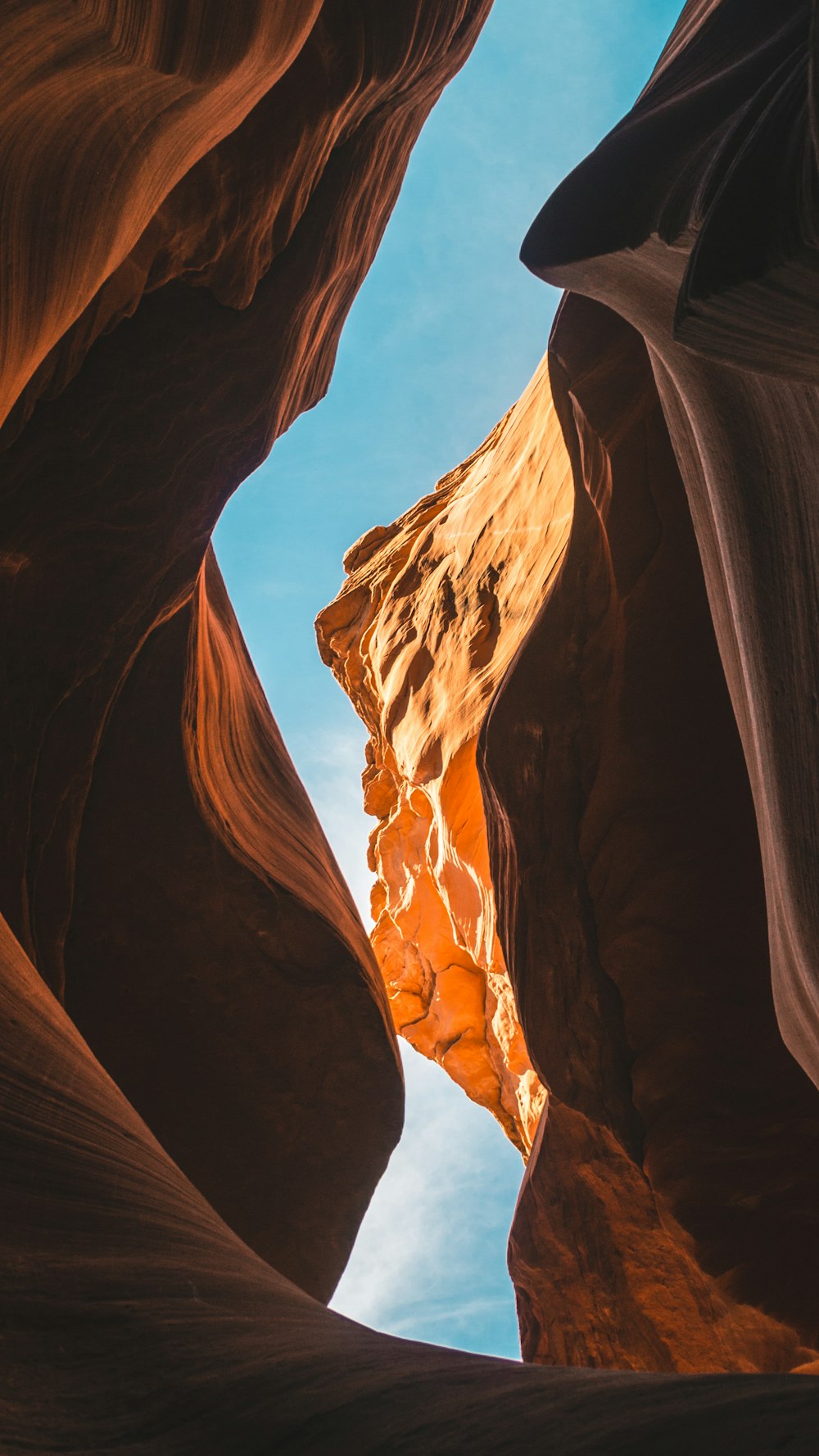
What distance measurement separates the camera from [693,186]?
3.52 metres

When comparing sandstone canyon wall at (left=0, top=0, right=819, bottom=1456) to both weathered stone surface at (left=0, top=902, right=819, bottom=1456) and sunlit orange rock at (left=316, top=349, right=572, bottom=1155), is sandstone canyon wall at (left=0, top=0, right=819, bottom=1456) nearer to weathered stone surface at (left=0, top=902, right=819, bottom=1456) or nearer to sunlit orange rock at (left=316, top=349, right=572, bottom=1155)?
sunlit orange rock at (left=316, top=349, right=572, bottom=1155)

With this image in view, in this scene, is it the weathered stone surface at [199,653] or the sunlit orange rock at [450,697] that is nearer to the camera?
the weathered stone surface at [199,653]

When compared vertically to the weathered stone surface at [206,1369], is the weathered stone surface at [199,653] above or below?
above

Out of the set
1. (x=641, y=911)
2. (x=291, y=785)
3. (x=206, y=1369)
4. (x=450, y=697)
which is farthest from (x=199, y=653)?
(x=206, y=1369)

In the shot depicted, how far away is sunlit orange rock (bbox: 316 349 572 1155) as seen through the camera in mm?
8977

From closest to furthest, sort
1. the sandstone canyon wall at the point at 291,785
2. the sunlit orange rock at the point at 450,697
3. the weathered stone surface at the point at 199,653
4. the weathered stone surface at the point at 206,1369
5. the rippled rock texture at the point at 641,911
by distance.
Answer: the weathered stone surface at the point at 206,1369
the sandstone canyon wall at the point at 291,785
the weathered stone surface at the point at 199,653
the rippled rock texture at the point at 641,911
the sunlit orange rock at the point at 450,697

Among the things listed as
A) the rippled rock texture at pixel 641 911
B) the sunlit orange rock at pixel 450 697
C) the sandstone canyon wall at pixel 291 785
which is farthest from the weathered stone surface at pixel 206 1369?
the sunlit orange rock at pixel 450 697

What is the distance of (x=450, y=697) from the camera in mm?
9398

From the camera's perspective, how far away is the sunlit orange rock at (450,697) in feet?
29.5

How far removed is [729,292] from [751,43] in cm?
263

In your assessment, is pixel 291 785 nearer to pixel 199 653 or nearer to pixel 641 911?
pixel 199 653

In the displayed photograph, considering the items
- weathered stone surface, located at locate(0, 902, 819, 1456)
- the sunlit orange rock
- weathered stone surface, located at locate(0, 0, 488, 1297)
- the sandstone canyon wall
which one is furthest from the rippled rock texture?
weathered stone surface, located at locate(0, 902, 819, 1456)

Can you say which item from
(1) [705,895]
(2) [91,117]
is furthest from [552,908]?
(2) [91,117]

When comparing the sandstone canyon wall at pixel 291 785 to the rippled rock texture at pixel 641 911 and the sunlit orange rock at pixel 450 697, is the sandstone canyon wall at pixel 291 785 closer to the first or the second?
the rippled rock texture at pixel 641 911
